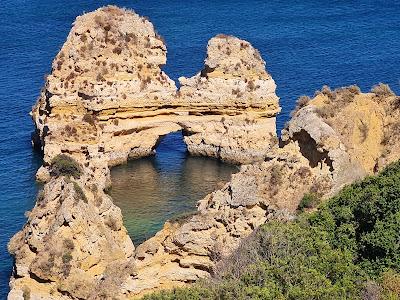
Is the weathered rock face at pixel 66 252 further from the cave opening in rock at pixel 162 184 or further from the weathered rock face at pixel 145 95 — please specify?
the weathered rock face at pixel 145 95

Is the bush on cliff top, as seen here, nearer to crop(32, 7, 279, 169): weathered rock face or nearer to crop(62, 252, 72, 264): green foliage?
crop(62, 252, 72, 264): green foliage

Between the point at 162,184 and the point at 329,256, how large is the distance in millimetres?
41371

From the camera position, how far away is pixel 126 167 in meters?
79.2

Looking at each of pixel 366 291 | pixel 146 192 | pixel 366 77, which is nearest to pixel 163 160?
pixel 146 192

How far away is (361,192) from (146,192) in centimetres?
3674

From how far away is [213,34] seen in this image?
106 m

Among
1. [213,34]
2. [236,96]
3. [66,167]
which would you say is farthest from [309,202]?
[213,34]

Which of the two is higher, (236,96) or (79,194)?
(236,96)

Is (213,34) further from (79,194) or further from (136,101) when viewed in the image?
(79,194)

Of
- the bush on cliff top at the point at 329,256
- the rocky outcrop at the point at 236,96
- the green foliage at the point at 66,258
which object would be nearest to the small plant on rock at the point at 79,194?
the green foliage at the point at 66,258

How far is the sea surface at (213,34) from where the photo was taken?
82.6 m

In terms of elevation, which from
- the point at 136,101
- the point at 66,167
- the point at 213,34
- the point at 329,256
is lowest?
the point at 66,167

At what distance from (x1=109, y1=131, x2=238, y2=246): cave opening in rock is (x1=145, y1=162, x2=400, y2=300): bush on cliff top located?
23.9m

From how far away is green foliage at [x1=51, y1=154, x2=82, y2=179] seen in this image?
57125 millimetres
